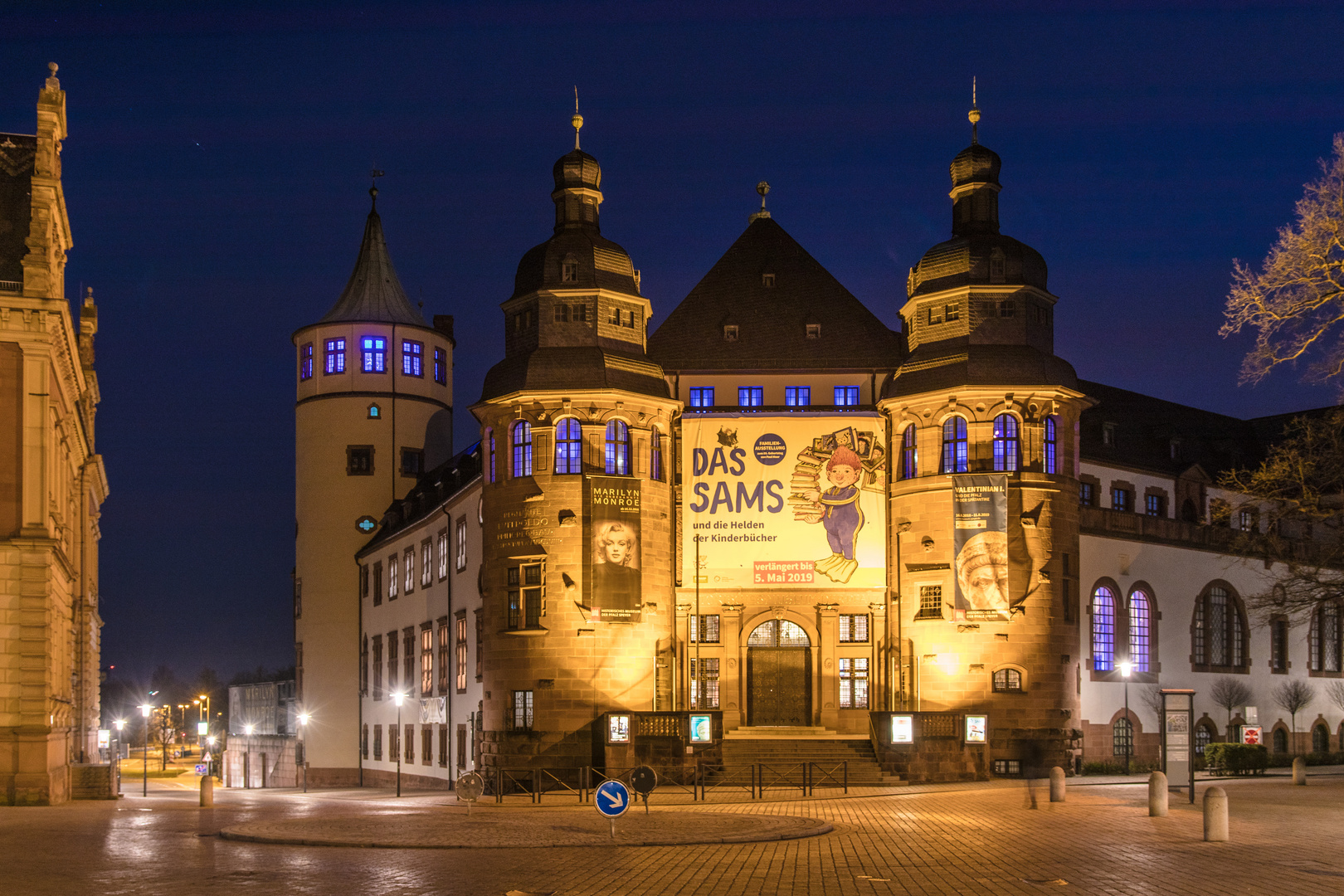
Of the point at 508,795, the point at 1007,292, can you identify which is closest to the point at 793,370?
the point at 1007,292

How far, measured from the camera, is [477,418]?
169ft

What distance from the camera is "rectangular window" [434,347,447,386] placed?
7644cm

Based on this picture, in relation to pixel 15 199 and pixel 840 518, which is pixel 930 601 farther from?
pixel 15 199

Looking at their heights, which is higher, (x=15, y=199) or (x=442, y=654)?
(x=15, y=199)

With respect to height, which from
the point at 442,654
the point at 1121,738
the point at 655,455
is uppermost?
the point at 655,455

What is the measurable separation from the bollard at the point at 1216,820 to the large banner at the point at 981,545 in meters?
22.7

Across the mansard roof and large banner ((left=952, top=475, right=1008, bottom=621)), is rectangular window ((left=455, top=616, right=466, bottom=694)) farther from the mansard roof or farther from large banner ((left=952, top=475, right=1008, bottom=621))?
large banner ((left=952, top=475, right=1008, bottom=621))

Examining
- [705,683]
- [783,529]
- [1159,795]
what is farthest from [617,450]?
[1159,795]

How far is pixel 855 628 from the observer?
51.4 metres

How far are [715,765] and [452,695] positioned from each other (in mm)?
15289

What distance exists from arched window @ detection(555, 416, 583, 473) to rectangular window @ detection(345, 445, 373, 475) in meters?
26.6

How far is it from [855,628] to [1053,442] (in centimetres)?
893

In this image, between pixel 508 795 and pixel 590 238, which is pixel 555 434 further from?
pixel 508 795

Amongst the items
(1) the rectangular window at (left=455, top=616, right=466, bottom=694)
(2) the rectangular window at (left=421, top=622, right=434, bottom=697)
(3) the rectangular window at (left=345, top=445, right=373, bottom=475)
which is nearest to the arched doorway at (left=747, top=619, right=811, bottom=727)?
(1) the rectangular window at (left=455, top=616, right=466, bottom=694)
